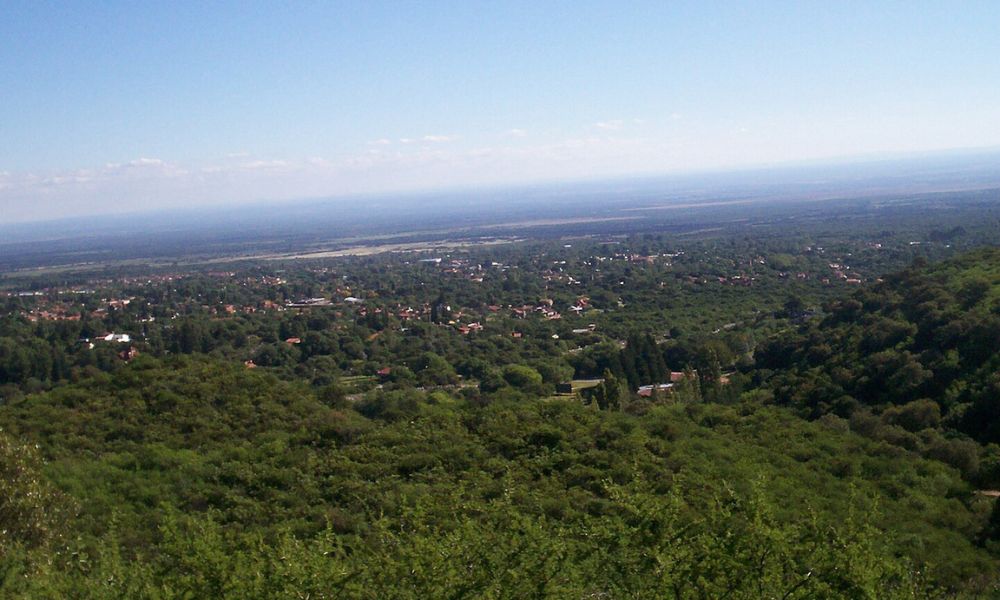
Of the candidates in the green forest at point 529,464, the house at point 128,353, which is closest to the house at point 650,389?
the green forest at point 529,464

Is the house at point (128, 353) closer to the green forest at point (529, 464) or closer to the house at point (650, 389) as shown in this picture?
the green forest at point (529, 464)

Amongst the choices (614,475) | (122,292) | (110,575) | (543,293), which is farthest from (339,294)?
(110,575)

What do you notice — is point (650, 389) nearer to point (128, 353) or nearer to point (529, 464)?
point (529, 464)

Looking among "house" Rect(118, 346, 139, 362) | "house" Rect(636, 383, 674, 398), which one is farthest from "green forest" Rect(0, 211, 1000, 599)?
"house" Rect(636, 383, 674, 398)

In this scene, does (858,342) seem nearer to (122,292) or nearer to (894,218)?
(122,292)

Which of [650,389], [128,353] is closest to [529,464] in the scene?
[650,389]

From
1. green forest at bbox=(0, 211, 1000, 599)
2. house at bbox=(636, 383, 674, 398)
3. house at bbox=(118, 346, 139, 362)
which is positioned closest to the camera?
green forest at bbox=(0, 211, 1000, 599)

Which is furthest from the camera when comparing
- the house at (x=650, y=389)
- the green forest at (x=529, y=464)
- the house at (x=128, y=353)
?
the house at (x=128, y=353)

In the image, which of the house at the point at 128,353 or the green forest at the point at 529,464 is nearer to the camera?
the green forest at the point at 529,464

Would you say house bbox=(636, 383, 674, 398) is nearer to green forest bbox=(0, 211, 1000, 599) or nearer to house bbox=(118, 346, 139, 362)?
Result: green forest bbox=(0, 211, 1000, 599)
